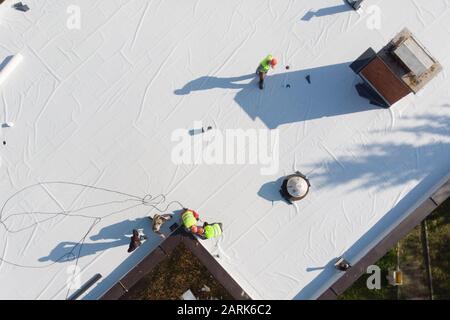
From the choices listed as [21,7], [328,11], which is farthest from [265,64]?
[21,7]

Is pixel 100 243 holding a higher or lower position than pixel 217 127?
lower

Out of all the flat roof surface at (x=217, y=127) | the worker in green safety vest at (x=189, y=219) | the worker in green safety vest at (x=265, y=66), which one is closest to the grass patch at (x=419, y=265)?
the flat roof surface at (x=217, y=127)

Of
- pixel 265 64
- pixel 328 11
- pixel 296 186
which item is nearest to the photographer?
pixel 296 186

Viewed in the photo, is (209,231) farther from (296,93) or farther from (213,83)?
(296,93)

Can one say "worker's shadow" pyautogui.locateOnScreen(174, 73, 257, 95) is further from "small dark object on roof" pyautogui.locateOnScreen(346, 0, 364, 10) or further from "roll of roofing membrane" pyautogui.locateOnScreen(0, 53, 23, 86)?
"roll of roofing membrane" pyautogui.locateOnScreen(0, 53, 23, 86)

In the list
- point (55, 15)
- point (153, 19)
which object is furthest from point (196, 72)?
point (55, 15)

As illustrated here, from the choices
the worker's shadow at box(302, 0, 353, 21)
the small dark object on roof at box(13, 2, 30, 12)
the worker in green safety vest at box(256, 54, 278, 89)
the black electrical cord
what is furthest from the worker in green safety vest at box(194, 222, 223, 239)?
the small dark object on roof at box(13, 2, 30, 12)

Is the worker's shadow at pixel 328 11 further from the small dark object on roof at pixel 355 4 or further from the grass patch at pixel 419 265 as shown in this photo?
the grass patch at pixel 419 265

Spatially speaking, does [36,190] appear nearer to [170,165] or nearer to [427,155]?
[170,165]
